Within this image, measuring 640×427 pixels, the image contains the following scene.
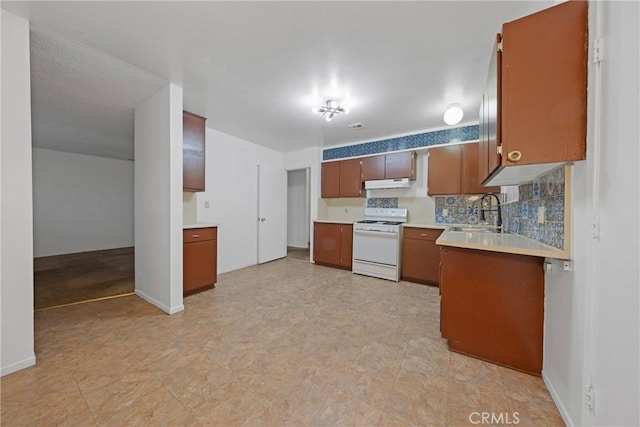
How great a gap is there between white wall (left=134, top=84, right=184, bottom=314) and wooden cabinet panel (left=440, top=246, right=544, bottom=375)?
2603mm

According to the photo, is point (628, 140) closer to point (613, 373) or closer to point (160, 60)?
point (613, 373)

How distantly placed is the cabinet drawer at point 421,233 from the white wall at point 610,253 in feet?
7.22

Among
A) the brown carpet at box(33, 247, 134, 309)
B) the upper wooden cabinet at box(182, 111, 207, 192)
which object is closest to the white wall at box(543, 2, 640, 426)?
the upper wooden cabinet at box(182, 111, 207, 192)

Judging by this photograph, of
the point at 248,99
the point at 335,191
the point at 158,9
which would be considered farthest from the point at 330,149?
the point at 158,9

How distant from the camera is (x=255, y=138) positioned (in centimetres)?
431

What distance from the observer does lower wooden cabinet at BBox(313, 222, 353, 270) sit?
430cm

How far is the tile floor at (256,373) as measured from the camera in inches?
51.0

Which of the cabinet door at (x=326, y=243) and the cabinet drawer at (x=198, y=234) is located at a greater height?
the cabinet drawer at (x=198, y=234)

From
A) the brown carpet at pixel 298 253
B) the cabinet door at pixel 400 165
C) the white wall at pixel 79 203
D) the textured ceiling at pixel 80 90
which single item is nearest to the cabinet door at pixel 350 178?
the cabinet door at pixel 400 165

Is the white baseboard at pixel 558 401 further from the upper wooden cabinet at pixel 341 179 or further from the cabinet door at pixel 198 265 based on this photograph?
the cabinet door at pixel 198 265

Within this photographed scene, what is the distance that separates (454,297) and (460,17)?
1969 millimetres

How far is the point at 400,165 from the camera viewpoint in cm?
394

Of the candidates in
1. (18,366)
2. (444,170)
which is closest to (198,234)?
(18,366)

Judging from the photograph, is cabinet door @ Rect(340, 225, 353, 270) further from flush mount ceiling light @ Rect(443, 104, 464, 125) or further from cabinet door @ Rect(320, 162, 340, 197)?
flush mount ceiling light @ Rect(443, 104, 464, 125)
